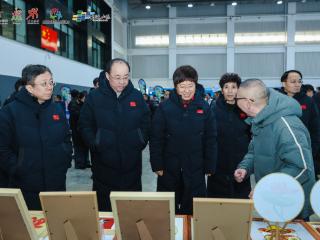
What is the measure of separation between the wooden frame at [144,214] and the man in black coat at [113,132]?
4.01ft

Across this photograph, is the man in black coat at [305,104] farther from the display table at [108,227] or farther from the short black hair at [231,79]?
the display table at [108,227]

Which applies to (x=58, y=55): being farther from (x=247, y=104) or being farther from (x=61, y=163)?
(x=247, y=104)

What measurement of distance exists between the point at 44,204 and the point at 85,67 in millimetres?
12689

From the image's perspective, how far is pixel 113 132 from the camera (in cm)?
242

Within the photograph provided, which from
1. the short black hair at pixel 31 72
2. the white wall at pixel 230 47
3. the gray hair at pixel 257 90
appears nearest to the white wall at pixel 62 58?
the white wall at pixel 230 47

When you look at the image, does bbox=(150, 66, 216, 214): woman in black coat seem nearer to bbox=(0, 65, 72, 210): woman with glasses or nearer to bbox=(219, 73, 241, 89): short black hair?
bbox=(219, 73, 241, 89): short black hair

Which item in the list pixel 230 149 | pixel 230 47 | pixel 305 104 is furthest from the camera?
pixel 230 47

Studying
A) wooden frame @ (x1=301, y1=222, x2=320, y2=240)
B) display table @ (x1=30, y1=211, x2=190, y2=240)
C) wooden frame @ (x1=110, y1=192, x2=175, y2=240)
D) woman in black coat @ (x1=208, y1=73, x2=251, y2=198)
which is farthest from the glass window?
wooden frame @ (x1=301, y1=222, x2=320, y2=240)

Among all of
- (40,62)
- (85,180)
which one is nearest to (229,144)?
(85,180)

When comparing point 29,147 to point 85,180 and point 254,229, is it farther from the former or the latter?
point 85,180

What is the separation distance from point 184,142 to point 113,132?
534 millimetres

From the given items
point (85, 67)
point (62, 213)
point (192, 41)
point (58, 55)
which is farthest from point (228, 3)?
point (62, 213)

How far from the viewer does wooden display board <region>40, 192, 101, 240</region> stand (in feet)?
3.93

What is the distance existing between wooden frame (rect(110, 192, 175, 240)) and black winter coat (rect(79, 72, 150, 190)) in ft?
4.00
